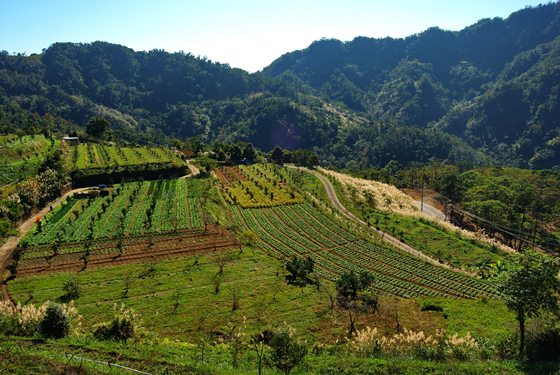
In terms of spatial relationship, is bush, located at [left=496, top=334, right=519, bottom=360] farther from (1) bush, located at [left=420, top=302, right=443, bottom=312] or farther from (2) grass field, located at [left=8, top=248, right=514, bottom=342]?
(1) bush, located at [left=420, top=302, right=443, bottom=312]

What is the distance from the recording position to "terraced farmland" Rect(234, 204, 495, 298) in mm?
48500

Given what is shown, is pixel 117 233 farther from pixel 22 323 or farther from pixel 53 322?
pixel 53 322

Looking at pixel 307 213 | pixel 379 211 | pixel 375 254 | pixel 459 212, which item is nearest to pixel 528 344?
pixel 375 254

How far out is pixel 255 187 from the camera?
91.2m

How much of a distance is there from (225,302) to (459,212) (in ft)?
254

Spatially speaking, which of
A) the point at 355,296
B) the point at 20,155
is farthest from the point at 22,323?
the point at 20,155

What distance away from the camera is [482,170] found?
150375 mm

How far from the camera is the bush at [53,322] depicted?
26.0 metres

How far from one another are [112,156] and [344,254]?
7591 centimetres

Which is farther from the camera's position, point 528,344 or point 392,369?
point 528,344

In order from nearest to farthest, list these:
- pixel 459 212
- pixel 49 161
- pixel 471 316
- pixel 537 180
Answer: pixel 471 316 < pixel 49 161 < pixel 459 212 < pixel 537 180

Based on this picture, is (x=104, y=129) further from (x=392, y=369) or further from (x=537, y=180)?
(x=537, y=180)

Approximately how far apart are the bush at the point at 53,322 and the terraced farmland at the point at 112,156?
72073 mm

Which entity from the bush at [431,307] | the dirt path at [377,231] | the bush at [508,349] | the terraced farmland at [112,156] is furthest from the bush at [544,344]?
the terraced farmland at [112,156]
